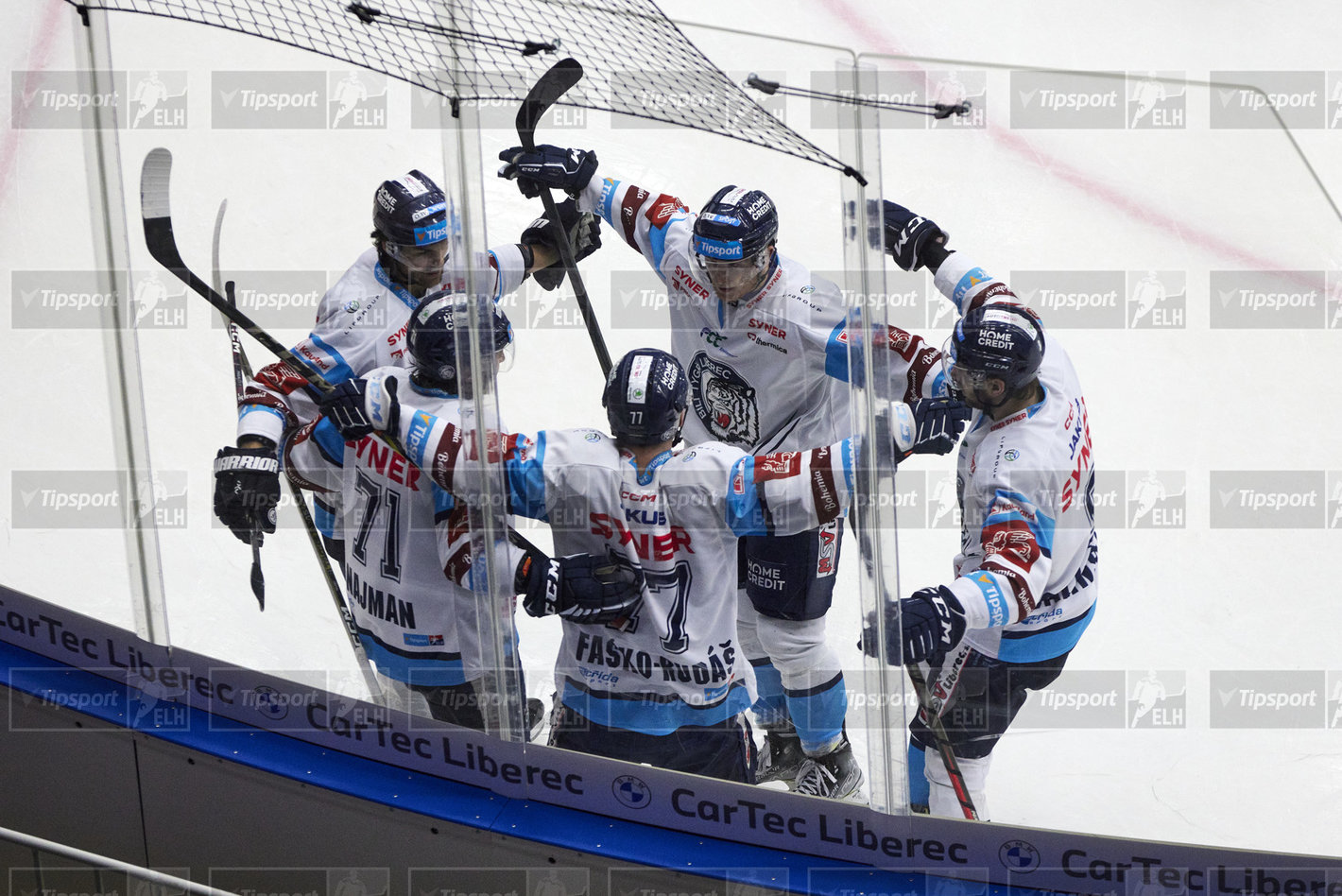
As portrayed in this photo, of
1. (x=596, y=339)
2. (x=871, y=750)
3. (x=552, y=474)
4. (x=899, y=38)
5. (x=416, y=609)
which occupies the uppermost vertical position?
(x=899, y=38)

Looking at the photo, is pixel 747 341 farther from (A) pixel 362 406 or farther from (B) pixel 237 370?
(B) pixel 237 370

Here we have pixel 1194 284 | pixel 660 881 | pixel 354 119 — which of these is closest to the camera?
pixel 660 881

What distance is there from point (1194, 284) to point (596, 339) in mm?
3325

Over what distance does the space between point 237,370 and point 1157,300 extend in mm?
4006

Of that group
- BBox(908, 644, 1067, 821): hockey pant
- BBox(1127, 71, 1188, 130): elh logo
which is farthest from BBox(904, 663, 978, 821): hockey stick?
BBox(1127, 71, 1188, 130): elh logo

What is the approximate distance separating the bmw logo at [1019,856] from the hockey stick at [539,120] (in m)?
1.50

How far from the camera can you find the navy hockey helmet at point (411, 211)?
311cm

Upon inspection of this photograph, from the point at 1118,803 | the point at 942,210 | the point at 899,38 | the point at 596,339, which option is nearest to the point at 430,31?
the point at 596,339

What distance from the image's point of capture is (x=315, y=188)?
4.10 meters

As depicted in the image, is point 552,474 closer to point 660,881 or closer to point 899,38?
point 660,881

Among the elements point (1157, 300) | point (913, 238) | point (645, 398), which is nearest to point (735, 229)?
point (913, 238)

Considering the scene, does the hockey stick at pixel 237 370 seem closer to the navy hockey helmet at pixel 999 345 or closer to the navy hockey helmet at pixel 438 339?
the navy hockey helmet at pixel 438 339

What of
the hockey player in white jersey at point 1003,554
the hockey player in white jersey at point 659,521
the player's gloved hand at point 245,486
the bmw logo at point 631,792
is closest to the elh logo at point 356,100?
the player's gloved hand at point 245,486

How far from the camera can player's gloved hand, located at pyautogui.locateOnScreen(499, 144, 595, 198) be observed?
309 centimetres
